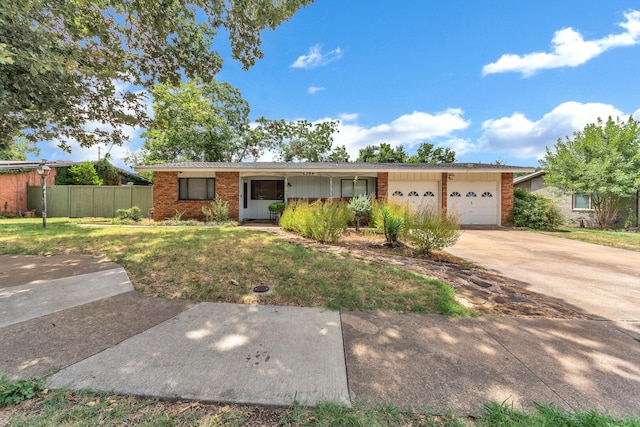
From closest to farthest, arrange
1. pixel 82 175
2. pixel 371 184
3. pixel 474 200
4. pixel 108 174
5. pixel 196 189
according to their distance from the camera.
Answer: pixel 474 200, pixel 196 189, pixel 371 184, pixel 82 175, pixel 108 174

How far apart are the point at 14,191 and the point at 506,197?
88.2 feet

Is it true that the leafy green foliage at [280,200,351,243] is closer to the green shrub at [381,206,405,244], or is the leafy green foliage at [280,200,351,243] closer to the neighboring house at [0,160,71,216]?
the green shrub at [381,206,405,244]

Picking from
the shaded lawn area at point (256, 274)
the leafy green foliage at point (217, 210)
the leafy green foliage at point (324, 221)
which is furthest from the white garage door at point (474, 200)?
the leafy green foliage at point (217, 210)

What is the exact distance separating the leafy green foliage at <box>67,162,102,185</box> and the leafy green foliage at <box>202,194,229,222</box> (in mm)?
10710

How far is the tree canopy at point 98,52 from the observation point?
386 centimetres

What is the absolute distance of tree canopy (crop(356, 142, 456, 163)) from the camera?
31.4 metres

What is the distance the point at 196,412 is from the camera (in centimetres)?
159

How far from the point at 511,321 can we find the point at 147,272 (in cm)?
535

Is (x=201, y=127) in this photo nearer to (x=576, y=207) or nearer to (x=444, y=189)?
(x=444, y=189)

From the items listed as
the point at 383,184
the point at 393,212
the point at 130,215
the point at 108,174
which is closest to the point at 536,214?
the point at 383,184

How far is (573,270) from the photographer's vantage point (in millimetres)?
5090

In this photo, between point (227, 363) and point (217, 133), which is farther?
point (217, 133)

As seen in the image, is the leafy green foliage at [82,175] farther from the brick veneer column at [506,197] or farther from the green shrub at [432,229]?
the brick veneer column at [506,197]

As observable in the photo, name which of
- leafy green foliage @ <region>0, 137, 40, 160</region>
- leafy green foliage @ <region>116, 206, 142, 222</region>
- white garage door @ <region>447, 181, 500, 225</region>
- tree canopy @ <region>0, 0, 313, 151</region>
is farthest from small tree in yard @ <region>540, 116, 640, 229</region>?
leafy green foliage @ <region>0, 137, 40, 160</region>
